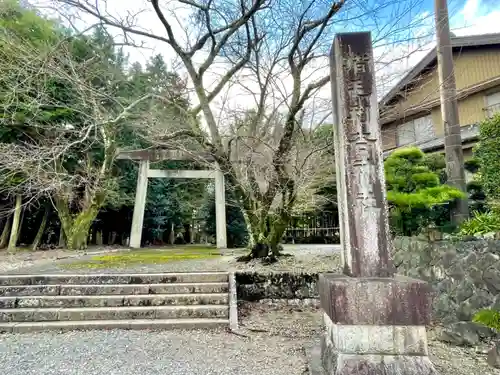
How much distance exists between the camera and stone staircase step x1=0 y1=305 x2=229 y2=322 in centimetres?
430

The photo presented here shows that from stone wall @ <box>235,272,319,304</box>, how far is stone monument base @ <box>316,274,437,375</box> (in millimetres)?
2966

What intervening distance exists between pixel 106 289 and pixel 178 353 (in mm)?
2285

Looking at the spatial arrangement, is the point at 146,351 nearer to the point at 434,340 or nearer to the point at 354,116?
the point at 354,116

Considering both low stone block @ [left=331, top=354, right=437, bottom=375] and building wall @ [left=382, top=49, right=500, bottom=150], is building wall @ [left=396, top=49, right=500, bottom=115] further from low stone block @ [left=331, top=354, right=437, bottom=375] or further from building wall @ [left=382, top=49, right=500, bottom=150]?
low stone block @ [left=331, top=354, right=437, bottom=375]

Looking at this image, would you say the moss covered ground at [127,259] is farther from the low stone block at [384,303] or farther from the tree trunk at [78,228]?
the low stone block at [384,303]

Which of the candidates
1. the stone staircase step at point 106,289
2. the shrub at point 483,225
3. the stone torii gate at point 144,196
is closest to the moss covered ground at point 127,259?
the stone staircase step at point 106,289

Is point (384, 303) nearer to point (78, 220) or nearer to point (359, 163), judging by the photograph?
point (359, 163)

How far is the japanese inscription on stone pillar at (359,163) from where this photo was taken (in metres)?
2.57

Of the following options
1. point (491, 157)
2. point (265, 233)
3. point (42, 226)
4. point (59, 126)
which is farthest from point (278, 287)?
point (42, 226)

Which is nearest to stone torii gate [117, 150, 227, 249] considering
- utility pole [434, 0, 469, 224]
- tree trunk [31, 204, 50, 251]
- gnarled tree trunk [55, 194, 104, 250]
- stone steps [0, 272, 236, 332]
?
gnarled tree trunk [55, 194, 104, 250]

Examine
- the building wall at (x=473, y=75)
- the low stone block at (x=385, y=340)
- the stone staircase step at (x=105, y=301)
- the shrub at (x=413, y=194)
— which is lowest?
the stone staircase step at (x=105, y=301)

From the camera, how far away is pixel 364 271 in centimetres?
254

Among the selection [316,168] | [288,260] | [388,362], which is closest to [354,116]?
[388,362]

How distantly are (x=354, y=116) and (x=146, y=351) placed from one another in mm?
3355
